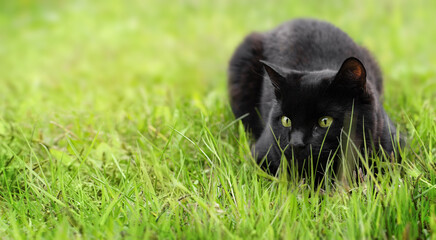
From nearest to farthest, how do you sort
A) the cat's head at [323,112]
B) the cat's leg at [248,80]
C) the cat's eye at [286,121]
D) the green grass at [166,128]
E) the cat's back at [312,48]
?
the green grass at [166,128], the cat's head at [323,112], the cat's eye at [286,121], the cat's back at [312,48], the cat's leg at [248,80]

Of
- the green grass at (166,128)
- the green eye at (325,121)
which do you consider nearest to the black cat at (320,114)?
the green eye at (325,121)

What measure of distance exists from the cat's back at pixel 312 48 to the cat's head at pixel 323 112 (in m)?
0.60

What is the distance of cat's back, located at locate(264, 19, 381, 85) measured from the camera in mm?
2721

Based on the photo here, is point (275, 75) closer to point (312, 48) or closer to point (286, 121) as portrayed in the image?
point (286, 121)

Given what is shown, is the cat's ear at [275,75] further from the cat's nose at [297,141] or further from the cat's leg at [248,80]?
the cat's leg at [248,80]

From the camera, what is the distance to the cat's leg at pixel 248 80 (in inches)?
120

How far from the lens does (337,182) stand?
6.56ft

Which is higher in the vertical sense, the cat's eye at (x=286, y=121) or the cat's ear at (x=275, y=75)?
the cat's ear at (x=275, y=75)

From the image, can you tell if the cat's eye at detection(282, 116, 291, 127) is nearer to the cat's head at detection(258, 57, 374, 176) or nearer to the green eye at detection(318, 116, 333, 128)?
the cat's head at detection(258, 57, 374, 176)

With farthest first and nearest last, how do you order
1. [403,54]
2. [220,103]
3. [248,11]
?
[248,11] < [403,54] < [220,103]

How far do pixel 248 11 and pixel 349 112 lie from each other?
15.2ft

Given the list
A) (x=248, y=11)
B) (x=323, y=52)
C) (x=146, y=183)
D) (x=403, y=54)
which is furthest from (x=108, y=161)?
(x=248, y=11)

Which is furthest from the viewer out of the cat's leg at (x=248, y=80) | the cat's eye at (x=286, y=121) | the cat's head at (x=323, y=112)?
the cat's leg at (x=248, y=80)

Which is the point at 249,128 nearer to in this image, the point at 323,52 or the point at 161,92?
the point at 323,52
